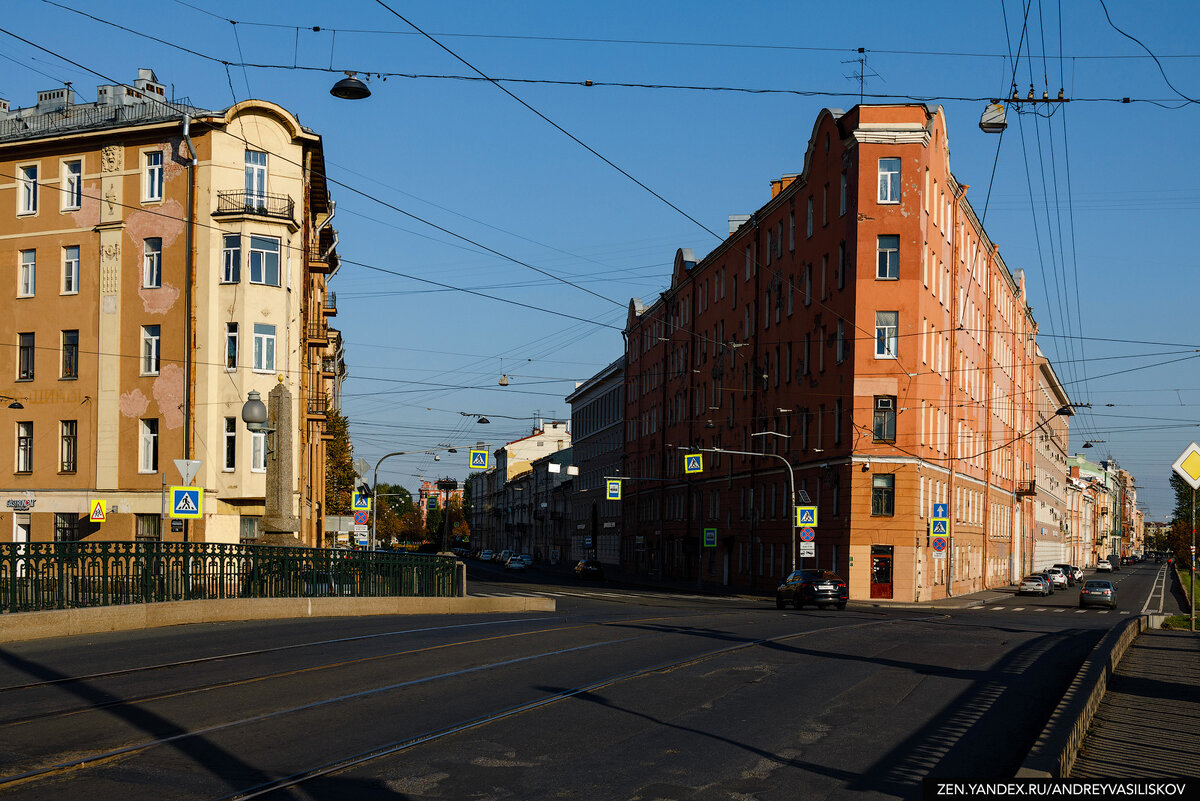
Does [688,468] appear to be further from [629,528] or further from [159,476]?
[629,528]

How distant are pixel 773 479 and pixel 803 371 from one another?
6.33m

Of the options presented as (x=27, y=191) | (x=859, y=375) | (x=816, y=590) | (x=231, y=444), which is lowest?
(x=816, y=590)

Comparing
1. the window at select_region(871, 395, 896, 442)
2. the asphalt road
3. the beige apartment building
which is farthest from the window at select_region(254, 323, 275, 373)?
the window at select_region(871, 395, 896, 442)

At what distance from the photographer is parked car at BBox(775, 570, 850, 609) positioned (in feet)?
132

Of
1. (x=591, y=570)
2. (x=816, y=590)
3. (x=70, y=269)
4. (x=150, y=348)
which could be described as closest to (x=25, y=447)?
(x=150, y=348)

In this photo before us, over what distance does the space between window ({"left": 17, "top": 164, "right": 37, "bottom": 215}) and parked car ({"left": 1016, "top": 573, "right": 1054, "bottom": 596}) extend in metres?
51.3

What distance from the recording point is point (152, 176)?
45188 mm

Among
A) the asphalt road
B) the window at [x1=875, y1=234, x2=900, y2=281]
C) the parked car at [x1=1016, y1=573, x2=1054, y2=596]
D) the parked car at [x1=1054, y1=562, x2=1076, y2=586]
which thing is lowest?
the parked car at [x1=1054, y1=562, x2=1076, y2=586]

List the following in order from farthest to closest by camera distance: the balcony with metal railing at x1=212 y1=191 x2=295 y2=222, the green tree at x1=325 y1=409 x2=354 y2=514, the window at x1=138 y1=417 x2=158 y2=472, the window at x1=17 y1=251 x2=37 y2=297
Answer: the green tree at x1=325 y1=409 x2=354 y2=514 → the window at x1=17 y1=251 x2=37 y2=297 → the window at x1=138 y1=417 x2=158 y2=472 → the balcony with metal railing at x1=212 y1=191 x2=295 y2=222

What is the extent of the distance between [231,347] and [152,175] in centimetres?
765

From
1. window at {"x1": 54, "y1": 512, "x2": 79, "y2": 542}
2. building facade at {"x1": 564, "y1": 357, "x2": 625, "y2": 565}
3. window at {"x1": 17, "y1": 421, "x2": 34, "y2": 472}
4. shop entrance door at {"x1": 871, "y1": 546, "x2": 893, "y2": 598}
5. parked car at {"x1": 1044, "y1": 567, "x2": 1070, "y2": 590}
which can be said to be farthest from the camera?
building facade at {"x1": 564, "y1": 357, "x2": 625, "y2": 565}

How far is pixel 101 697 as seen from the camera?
12.5 m

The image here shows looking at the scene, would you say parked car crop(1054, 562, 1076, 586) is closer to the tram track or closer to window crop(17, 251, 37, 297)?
window crop(17, 251, 37, 297)

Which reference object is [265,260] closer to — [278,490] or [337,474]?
[278,490]
